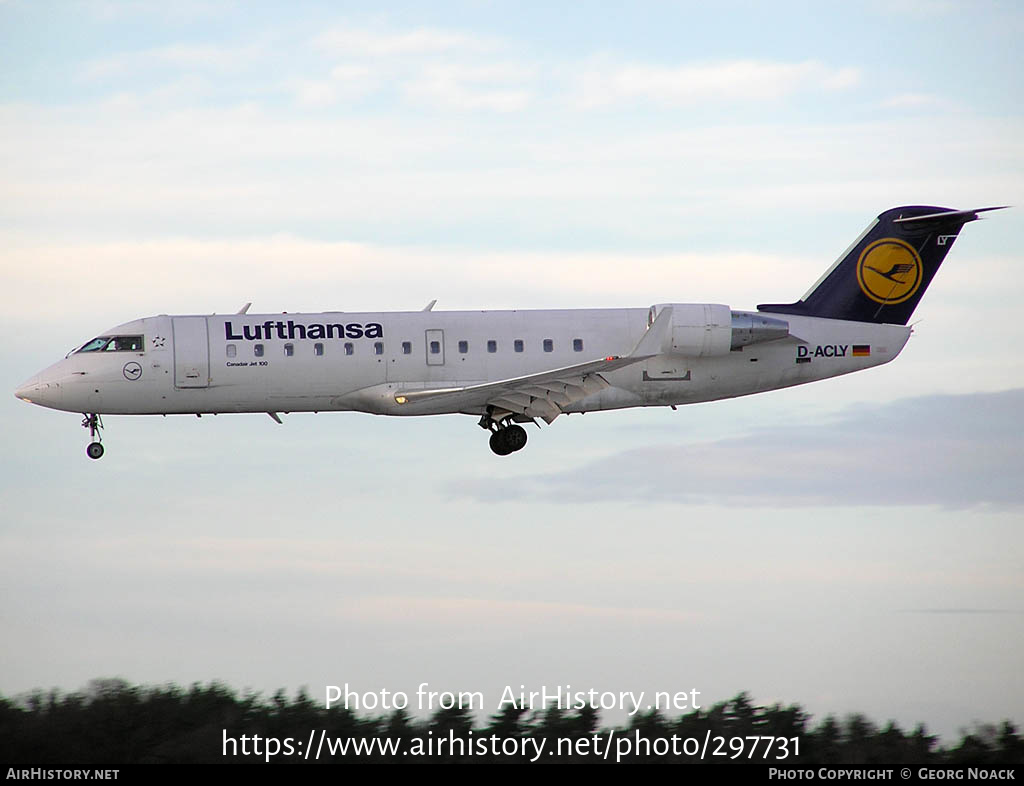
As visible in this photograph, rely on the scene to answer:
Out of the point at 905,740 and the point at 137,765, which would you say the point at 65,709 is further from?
the point at 905,740

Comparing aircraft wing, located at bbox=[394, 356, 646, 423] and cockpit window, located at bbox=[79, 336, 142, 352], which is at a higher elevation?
cockpit window, located at bbox=[79, 336, 142, 352]

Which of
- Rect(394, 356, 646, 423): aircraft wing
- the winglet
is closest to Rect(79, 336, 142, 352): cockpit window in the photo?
Rect(394, 356, 646, 423): aircraft wing

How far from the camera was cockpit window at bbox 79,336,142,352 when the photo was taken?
45.9 m

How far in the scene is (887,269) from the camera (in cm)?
4875

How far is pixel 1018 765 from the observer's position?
39562 millimetres

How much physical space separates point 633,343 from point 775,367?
12.2 feet

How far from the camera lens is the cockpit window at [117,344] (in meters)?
45.9

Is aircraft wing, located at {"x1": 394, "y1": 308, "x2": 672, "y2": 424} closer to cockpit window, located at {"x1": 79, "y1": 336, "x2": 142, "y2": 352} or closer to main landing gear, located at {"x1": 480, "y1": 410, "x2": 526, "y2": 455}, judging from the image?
main landing gear, located at {"x1": 480, "y1": 410, "x2": 526, "y2": 455}

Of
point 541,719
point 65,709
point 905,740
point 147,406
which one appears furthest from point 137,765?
point 905,740

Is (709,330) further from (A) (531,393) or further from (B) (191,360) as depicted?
(B) (191,360)

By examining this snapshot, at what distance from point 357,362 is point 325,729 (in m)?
9.88

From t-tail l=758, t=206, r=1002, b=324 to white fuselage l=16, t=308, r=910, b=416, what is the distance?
2.18m

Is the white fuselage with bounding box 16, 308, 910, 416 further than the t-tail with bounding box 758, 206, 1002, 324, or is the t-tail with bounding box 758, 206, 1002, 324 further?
the t-tail with bounding box 758, 206, 1002, 324

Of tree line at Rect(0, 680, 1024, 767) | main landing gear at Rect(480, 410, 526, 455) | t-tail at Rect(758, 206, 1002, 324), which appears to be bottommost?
tree line at Rect(0, 680, 1024, 767)
